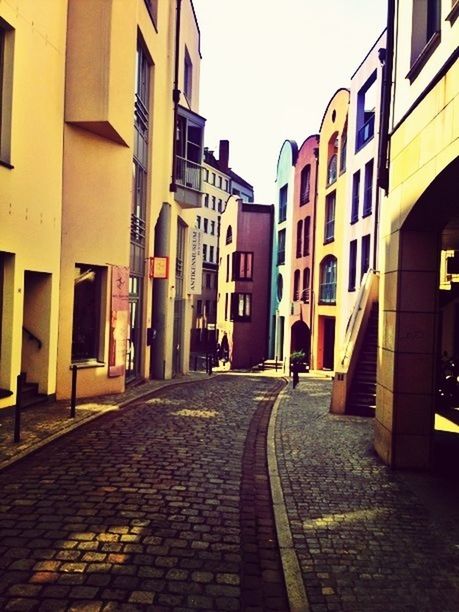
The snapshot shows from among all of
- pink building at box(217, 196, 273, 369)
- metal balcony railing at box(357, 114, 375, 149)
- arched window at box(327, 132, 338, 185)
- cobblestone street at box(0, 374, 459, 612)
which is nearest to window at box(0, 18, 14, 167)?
cobblestone street at box(0, 374, 459, 612)

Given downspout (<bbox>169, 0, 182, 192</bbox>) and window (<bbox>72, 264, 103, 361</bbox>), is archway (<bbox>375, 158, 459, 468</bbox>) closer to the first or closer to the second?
window (<bbox>72, 264, 103, 361</bbox>)

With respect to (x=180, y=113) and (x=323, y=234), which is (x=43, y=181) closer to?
(x=180, y=113)

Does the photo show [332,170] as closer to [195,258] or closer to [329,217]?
[329,217]

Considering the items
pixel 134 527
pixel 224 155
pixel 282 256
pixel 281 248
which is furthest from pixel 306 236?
pixel 224 155

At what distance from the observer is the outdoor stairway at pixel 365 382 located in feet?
45.7

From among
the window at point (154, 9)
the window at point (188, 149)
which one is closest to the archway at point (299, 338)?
the window at point (188, 149)

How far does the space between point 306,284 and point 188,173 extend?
14057 mm

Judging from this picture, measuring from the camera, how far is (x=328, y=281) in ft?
105

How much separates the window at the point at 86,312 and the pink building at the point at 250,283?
98.2ft

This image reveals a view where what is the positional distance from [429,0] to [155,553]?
28.2 feet

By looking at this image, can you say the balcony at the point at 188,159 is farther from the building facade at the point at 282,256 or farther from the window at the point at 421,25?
the building facade at the point at 282,256

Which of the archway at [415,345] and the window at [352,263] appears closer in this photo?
the archway at [415,345]

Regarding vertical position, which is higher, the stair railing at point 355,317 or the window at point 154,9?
the window at point 154,9

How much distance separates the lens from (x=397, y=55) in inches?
398
